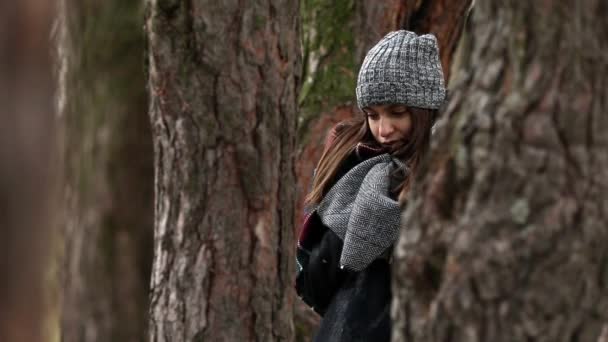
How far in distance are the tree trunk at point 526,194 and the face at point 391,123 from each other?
145cm

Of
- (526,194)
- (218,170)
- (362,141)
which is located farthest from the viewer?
(218,170)

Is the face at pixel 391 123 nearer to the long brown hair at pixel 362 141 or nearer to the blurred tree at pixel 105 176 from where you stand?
the long brown hair at pixel 362 141

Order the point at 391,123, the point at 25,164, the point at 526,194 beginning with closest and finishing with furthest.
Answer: the point at 25,164
the point at 526,194
the point at 391,123

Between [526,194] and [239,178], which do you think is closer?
[526,194]

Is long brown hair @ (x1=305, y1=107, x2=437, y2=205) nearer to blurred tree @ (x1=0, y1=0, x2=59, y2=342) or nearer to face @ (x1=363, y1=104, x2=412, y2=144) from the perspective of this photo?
face @ (x1=363, y1=104, x2=412, y2=144)

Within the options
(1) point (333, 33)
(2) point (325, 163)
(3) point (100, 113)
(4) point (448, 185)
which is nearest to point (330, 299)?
(2) point (325, 163)

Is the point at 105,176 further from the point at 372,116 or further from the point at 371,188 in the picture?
the point at 372,116

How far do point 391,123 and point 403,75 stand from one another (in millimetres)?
159

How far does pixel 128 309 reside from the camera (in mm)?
3572

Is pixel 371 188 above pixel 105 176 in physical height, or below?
below

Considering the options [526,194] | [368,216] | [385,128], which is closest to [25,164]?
[526,194]

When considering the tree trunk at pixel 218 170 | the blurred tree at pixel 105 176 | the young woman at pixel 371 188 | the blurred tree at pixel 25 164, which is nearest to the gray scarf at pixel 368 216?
the young woman at pixel 371 188

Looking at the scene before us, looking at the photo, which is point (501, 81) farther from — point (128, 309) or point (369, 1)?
point (369, 1)

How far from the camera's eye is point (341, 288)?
4.03 meters
